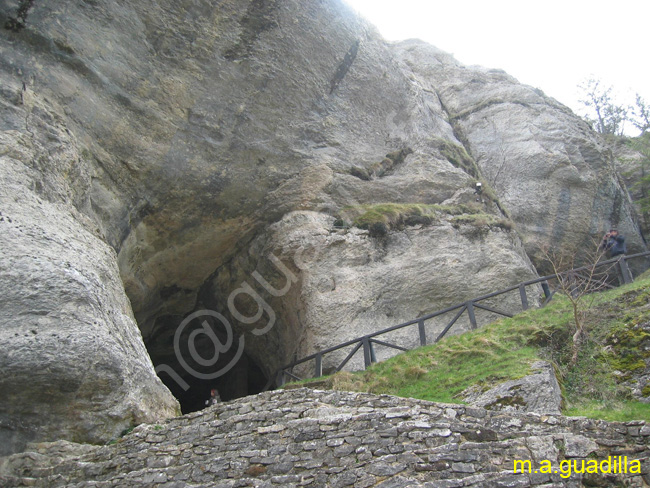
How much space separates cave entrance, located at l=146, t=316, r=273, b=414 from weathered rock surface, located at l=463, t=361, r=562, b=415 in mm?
8448

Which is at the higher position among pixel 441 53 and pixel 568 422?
pixel 441 53

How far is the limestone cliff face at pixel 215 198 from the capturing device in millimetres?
7730

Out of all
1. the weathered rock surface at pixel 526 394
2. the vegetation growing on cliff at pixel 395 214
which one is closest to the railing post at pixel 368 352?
the weathered rock surface at pixel 526 394

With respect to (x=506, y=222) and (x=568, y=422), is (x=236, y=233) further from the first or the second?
(x=568, y=422)

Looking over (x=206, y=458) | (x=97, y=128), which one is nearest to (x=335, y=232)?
(x=97, y=128)

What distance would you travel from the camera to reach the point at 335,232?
13695 mm

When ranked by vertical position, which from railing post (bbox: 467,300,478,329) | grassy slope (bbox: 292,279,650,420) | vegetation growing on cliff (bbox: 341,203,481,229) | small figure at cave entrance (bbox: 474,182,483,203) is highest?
small figure at cave entrance (bbox: 474,182,483,203)

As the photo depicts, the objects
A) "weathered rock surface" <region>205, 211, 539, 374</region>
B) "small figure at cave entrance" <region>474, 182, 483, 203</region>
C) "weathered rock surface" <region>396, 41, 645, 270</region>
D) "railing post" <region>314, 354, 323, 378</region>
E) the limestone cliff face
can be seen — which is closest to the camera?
the limestone cliff face

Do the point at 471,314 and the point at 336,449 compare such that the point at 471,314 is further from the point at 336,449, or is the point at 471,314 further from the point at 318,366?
the point at 336,449

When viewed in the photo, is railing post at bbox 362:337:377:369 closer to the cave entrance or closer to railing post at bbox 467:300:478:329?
railing post at bbox 467:300:478:329

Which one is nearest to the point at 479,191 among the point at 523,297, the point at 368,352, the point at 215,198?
the point at 523,297

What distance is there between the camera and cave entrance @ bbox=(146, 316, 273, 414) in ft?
51.6

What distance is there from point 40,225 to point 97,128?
143 inches

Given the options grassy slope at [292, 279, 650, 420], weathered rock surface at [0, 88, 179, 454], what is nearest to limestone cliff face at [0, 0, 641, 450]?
weathered rock surface at [0, 88, 179, 454]
